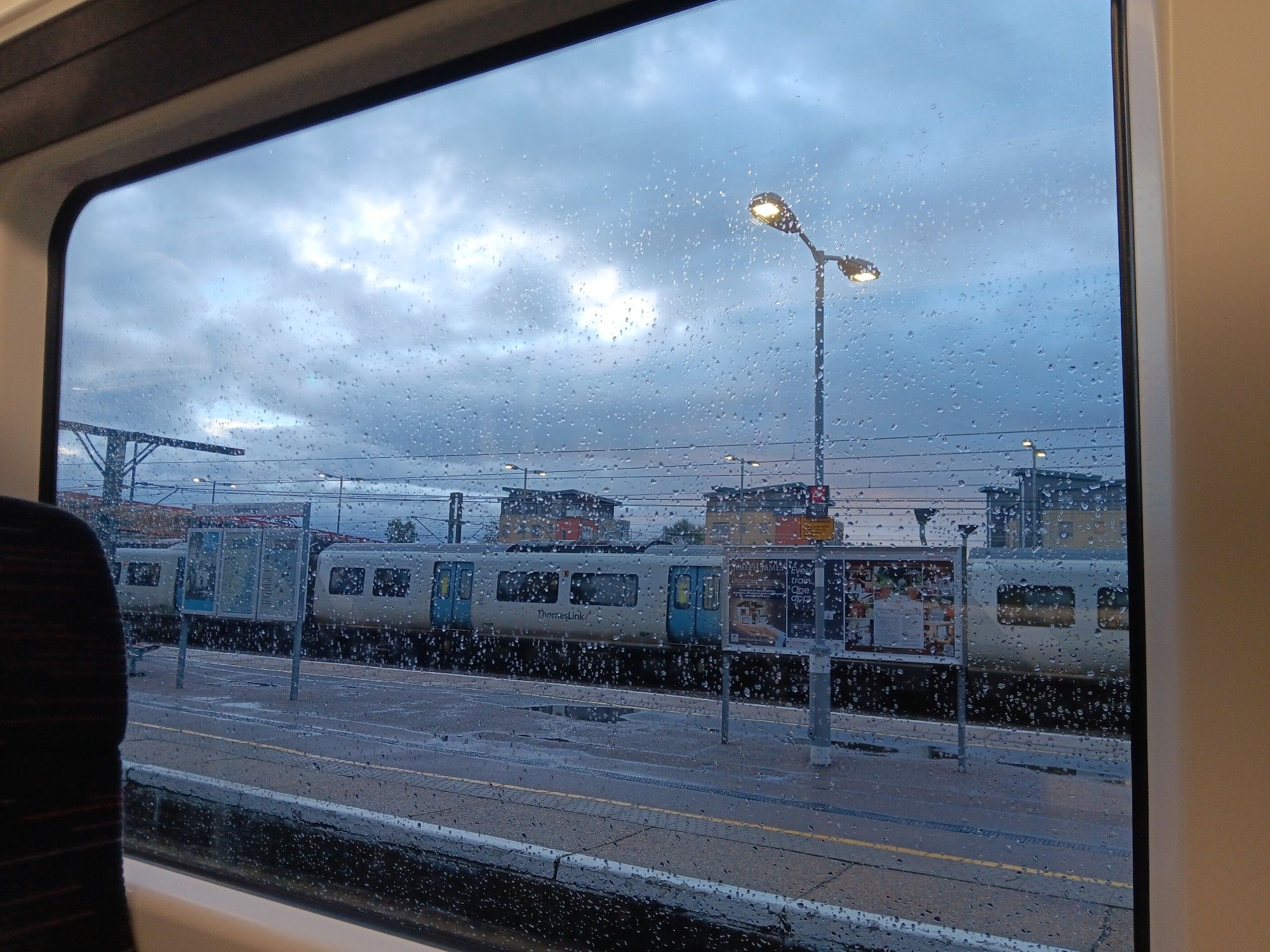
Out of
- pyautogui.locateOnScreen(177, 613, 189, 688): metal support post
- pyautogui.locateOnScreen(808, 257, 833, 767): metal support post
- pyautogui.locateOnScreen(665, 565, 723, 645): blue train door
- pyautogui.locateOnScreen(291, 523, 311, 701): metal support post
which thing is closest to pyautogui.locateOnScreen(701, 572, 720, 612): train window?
pyautogui.locateOnScreen(665, 565, 723, 645): blue train door

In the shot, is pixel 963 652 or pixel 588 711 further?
pixel 588 711

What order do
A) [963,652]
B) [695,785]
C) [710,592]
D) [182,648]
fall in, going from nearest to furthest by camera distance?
[963,652]
[695,785]
[710,592]
[182,648]

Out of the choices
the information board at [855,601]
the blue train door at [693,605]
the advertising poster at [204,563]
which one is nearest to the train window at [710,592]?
the blue train door at [693,605]

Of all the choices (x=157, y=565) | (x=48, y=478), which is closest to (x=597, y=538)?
(x=157, y=565)

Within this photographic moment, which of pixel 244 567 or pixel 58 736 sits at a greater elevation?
pixel 244 567

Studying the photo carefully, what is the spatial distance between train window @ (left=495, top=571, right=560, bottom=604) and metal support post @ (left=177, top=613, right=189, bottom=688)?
83 centimetres

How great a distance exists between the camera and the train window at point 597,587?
84.4 inches

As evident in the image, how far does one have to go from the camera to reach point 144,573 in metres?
2.28

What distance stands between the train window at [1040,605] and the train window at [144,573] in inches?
78.7

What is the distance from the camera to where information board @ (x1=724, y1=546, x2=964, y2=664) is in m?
1.36

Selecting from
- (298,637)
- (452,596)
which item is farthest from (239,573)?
(452,596)

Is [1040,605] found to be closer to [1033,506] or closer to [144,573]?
[1033,506]

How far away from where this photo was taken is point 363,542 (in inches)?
82.3

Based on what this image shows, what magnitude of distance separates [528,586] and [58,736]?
108cm
